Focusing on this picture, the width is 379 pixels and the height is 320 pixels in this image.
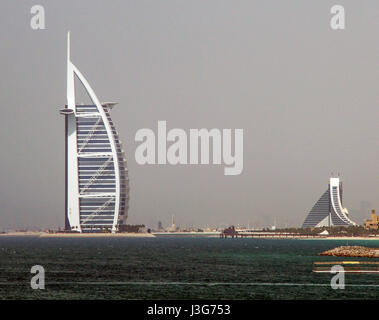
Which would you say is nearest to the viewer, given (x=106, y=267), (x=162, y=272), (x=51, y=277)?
(x=51, y=277)

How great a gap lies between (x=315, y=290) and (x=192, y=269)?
39071 mm

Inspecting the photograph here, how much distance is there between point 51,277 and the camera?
101m

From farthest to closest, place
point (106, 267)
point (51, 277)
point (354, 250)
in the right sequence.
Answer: point (354, 250)
point (106, 267)
point (51, 277)

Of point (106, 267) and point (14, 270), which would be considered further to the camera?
point (106, 267)

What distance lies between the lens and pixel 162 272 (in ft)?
374
